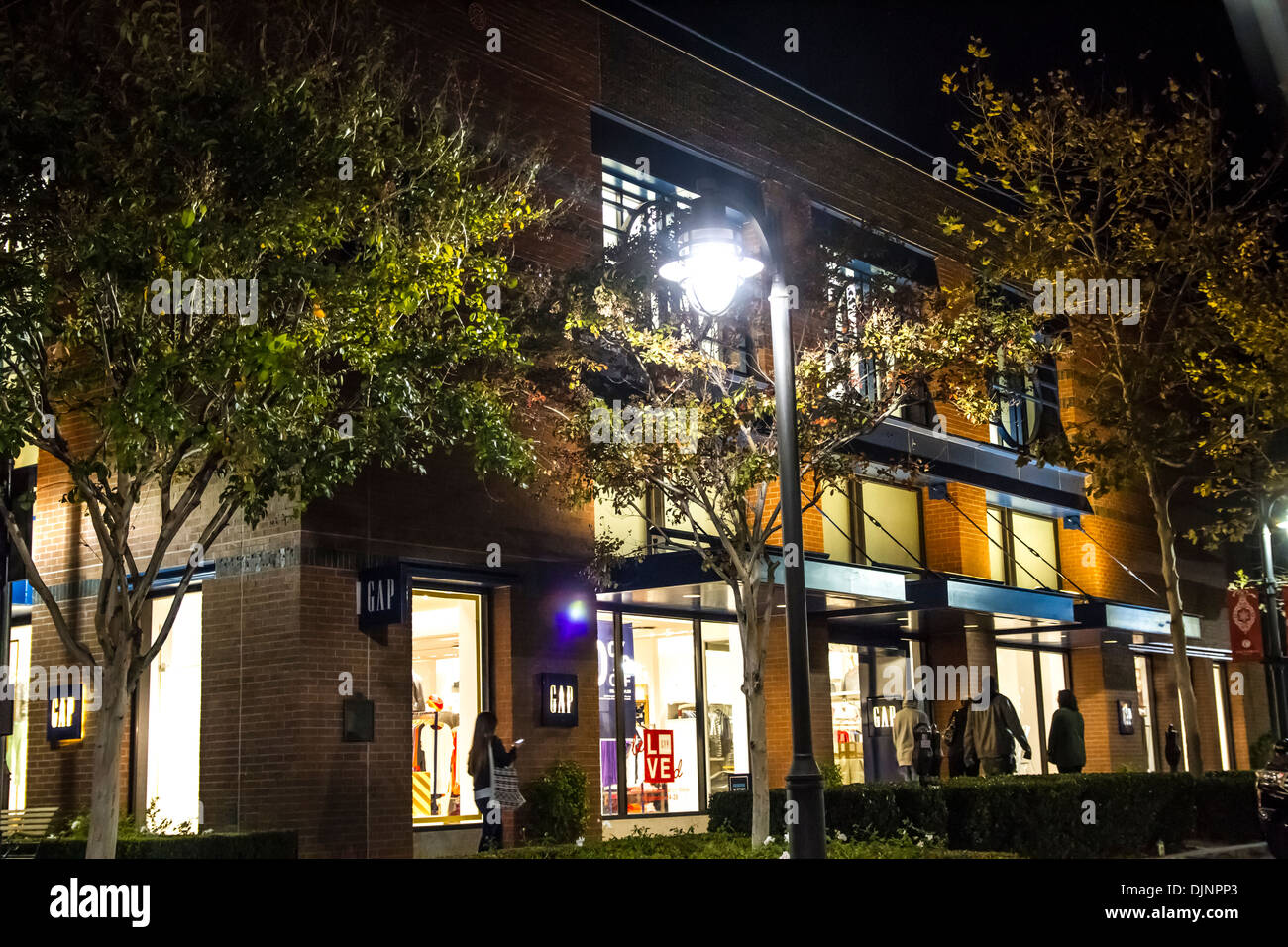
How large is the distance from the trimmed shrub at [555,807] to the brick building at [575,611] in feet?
1.22

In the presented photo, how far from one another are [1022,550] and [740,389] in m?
16.8

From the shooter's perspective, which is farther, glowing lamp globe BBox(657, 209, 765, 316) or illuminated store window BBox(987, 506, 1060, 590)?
illuminated store window BBox(987, 506, 1060, 590)

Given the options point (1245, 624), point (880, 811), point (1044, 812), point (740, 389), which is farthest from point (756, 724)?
point (1245, 624)

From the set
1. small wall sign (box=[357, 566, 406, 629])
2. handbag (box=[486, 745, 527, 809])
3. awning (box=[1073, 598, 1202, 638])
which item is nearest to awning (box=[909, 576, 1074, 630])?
awning (box=[1073, 598, 1202, 638])

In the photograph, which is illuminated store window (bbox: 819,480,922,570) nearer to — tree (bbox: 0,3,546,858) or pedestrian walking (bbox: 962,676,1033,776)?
pedestrian walking (bbox: 962,676,1033,776)

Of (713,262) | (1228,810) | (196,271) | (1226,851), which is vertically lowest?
(1226,851)

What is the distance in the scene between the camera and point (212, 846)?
1359cm

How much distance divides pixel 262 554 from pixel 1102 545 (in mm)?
21482

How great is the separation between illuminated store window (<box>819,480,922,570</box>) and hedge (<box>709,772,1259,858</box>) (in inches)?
269

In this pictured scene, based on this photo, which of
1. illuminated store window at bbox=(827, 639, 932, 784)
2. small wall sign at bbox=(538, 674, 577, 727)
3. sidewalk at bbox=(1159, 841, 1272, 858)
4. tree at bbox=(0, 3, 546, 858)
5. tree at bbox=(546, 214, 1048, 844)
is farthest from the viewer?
illuminated store window at bbox=(827, 639, 932, 784)

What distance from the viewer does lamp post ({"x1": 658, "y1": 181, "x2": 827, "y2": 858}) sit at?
10516 mm

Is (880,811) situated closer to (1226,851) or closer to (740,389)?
(740,389)

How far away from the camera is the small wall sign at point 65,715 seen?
16875mm
